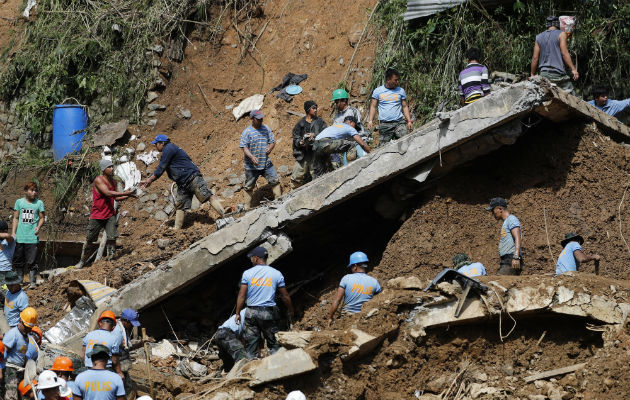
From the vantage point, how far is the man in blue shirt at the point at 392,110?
11.3 meters

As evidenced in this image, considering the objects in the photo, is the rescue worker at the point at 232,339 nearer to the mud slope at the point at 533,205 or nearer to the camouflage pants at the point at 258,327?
the camouflage pants at the point at 258,327

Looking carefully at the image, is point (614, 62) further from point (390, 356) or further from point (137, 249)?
point (137, 249)

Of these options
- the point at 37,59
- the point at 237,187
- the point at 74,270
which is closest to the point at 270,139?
the point at 237,187

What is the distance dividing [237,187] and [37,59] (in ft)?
18.5

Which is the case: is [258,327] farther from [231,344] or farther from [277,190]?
[277,190]

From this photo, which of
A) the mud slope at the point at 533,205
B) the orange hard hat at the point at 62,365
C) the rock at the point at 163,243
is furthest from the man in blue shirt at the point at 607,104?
the orange hard hat at the point at 62,365

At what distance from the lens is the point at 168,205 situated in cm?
1369

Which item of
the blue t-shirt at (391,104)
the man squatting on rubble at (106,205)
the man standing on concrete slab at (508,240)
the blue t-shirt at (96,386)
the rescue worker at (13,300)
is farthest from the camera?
the man squatting on rubble at (106,205)

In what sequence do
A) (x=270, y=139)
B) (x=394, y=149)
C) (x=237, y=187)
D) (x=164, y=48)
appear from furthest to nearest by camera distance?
1. (x=164, y=48)
2. (x=237, y=187)
3. (x=270, y=139)
4. (x=394, y=149)

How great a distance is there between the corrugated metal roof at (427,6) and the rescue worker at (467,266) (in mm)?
4856

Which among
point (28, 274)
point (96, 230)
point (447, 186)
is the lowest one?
point (28, 274)

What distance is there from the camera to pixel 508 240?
9.80 metres

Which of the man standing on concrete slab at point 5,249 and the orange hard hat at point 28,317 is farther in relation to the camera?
the man standing on concrete slab at point 5,249

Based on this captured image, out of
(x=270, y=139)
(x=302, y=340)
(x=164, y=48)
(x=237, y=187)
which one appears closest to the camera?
(x=302, y=340)
